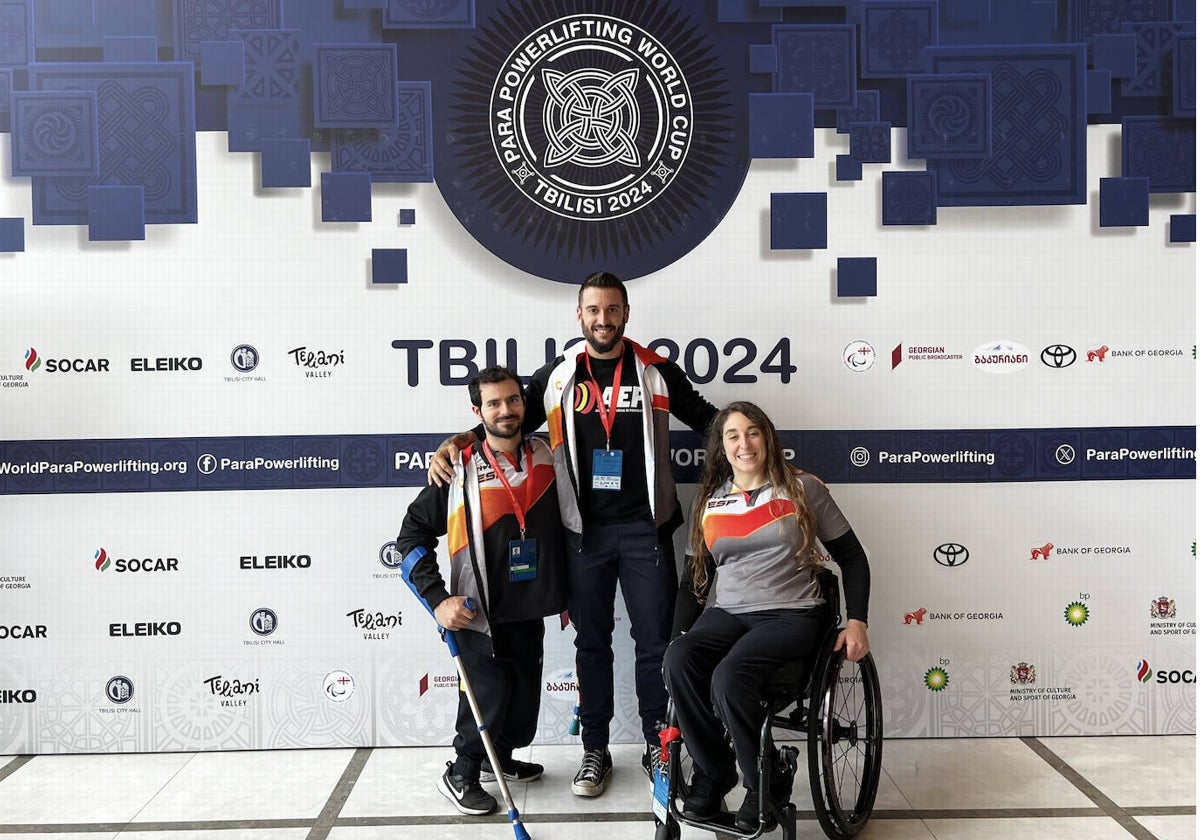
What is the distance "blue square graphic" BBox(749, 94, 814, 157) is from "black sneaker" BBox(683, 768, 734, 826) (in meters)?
2.02

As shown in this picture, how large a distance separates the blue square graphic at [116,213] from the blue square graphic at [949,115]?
8.65 ft

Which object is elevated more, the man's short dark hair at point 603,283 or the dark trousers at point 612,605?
the man's short dark hair at point 603,283

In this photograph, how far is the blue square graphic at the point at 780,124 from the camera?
3.21m

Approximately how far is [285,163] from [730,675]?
222 cm

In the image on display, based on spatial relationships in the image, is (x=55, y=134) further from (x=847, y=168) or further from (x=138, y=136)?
(x=847, y=168)

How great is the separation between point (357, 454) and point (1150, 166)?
291 cm

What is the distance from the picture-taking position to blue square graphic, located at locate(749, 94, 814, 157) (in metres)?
3.21

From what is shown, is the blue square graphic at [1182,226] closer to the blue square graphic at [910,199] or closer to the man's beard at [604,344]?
the blue square graphic at [910,199]

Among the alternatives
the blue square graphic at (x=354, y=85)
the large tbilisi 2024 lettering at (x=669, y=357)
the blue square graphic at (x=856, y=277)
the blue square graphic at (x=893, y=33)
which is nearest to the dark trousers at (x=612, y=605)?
the large tbilisi 2024 lettering at (x=669, y=357)

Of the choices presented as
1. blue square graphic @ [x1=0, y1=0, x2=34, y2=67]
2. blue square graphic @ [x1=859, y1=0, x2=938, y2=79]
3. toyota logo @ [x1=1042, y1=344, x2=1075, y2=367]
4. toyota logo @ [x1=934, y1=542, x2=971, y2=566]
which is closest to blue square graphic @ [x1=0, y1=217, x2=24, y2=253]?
blue square graphic @ [x1=0, y1=0, x2=34, y2=67]

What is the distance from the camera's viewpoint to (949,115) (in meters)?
3.22

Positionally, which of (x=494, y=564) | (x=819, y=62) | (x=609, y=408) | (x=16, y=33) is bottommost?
(x=494, y=564)

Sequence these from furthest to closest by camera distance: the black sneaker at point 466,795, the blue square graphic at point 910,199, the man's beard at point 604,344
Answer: the blue square graphic at point 910,199
the man's beard at point 604,344
the black sneaker at point 466,795

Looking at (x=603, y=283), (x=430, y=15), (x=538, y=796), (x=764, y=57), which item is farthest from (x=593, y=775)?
(x=430, y=15)
